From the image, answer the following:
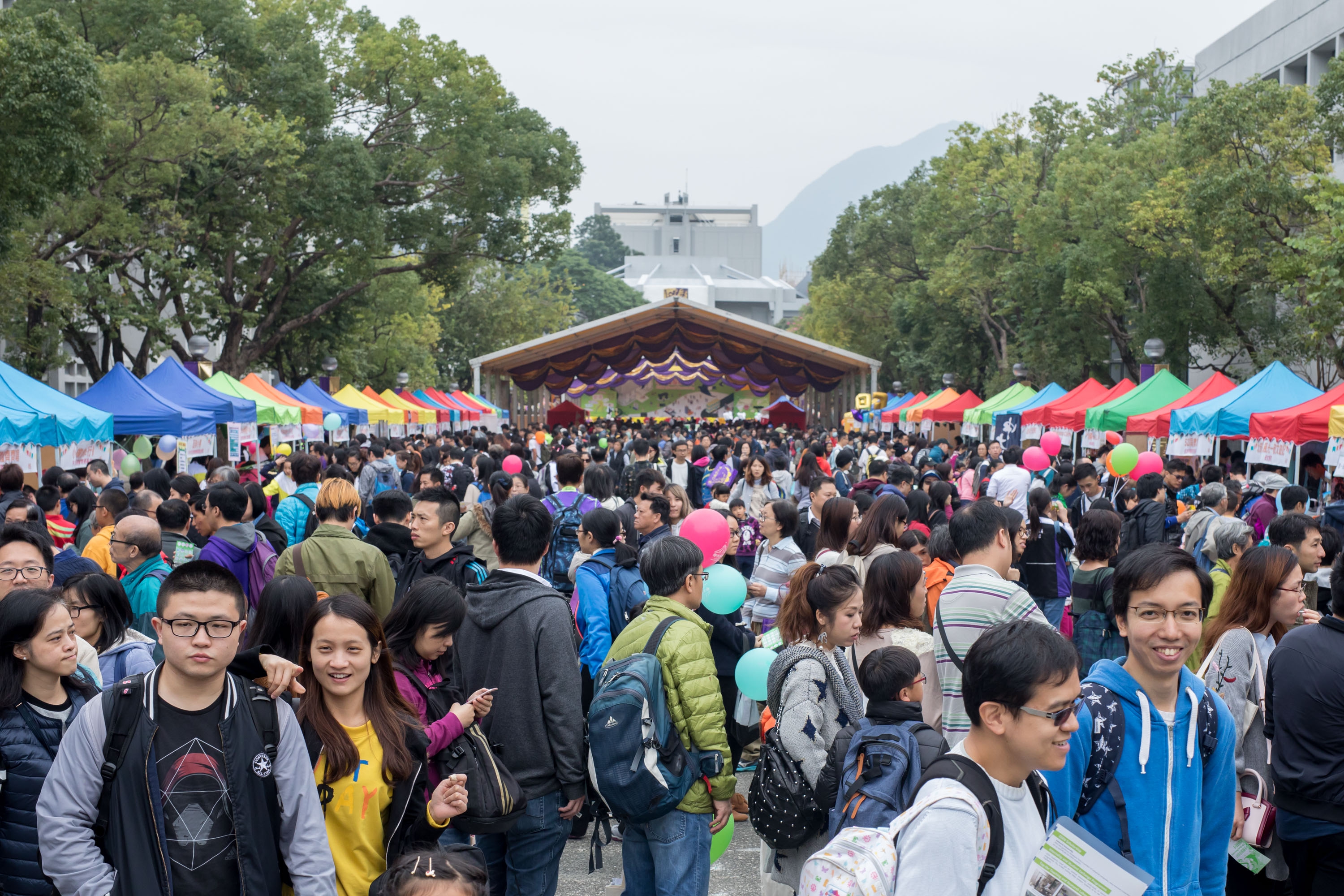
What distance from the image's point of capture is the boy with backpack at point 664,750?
3395 mm

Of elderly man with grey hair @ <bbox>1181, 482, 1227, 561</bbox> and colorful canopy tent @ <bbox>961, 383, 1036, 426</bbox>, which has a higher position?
colorful canopy tent @ <bbox>961, 383, 1036, 426</bbox>

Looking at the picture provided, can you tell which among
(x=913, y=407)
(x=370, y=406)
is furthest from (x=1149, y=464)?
(x=913, y=407)

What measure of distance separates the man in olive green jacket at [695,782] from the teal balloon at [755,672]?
360 millimetres

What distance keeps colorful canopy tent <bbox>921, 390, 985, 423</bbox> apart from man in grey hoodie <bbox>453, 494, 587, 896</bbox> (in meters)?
21.3

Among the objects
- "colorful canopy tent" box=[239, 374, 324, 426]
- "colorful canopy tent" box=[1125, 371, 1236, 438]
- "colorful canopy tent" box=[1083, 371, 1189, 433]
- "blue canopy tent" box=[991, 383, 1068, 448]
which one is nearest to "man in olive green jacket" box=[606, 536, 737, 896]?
"colorful canopy tent" box=[1125, 371, 1236, 438]

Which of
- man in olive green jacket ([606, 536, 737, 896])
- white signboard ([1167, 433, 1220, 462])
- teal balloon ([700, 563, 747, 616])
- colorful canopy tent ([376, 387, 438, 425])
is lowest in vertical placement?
man in olive green jacket ([606, 536, 737, 896])

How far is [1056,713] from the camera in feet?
6.91

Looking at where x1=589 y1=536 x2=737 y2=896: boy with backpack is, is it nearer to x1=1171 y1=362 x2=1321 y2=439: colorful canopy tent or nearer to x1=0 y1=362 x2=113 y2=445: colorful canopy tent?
x1=0 y1=362 x2=113 y2=445: colorful canopy tent

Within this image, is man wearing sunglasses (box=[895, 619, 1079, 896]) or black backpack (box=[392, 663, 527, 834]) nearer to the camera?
man wearing sunglasses (box=[895, 619, 1079, 896])

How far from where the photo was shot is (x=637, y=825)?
358 cm

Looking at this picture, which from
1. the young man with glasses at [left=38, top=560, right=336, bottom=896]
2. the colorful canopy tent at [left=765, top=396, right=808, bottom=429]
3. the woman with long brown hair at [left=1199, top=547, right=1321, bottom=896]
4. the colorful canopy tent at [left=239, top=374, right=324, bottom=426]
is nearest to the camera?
the young man with glasses at [left=38, top=560, right=336, bottom=896]

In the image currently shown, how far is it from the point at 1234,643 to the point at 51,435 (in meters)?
9.43

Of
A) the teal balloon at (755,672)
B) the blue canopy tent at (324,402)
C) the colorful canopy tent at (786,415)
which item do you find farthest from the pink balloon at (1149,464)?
the colorful canopy tent at (786,415)

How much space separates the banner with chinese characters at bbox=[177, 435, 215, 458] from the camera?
498 inches
